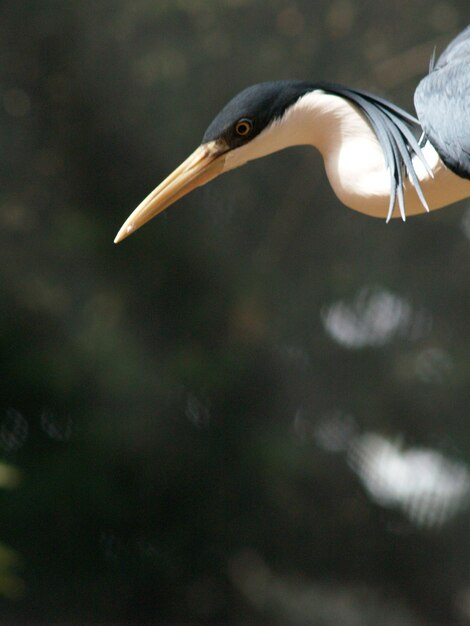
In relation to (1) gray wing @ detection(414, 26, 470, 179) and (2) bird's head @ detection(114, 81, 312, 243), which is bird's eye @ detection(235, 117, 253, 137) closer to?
(2) bird's head @ detection(114, 81, 312, 243)

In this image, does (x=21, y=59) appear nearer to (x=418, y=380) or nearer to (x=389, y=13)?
(x=389, y=13)

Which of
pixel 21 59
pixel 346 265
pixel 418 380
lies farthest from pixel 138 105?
pixel 418 380

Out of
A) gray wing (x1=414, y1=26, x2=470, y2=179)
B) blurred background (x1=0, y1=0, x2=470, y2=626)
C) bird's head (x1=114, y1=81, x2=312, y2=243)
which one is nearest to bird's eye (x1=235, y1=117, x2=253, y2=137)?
bird's head (x1=114, y1=81, x2=312, y2=243)

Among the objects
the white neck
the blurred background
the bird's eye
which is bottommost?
the blurred background

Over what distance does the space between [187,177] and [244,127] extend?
0.07 metres

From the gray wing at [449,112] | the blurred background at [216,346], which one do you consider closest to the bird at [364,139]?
the gray wing at [449,112]

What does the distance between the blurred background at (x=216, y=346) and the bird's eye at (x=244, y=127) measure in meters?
0.96

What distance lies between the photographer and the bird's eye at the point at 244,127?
968mm

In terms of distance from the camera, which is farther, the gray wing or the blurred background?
the blurred background

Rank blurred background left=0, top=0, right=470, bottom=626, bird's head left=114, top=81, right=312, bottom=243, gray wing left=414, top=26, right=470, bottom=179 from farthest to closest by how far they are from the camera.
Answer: blurred background left=0, top=0, right=470, bottom=626 → bird's head left=114, top=81, right=312, bottom=243 → gray wing left=414, top=26, right=470, bottom=179

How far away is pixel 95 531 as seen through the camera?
199 centimetres

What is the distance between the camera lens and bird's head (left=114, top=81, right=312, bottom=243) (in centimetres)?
96

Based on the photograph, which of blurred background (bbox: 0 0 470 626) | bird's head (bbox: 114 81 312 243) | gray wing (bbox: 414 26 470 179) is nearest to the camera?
gray wing (bbox: 414 26 470 179)

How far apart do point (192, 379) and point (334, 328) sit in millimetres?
278
